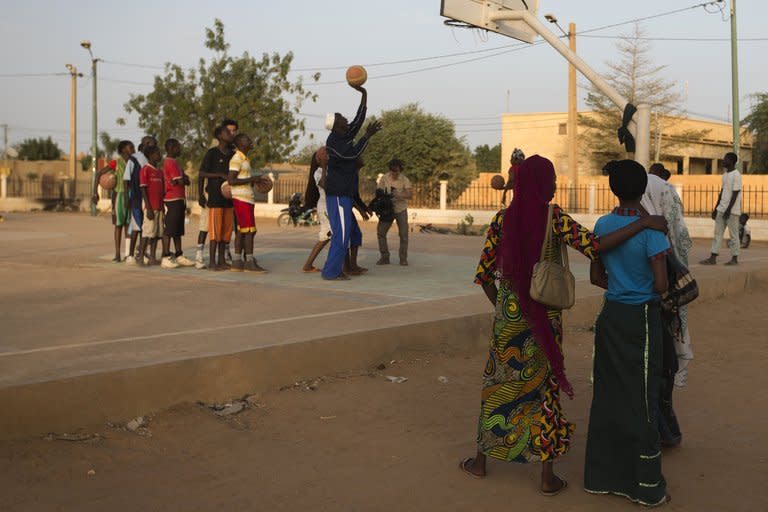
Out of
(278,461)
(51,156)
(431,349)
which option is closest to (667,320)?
(278,461)

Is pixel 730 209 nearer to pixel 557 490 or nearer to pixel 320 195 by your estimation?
pixel 320 195

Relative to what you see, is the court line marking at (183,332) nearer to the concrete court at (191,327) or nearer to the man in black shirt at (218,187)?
the concrete court at (191,327)

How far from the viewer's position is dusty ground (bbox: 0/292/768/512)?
4.25 meters

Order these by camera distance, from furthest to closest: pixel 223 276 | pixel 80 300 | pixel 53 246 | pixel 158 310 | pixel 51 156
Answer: pixel 51 156 < pixel 53 246 < pixel 223 276 < pixel 80 300 < pixel 158 310

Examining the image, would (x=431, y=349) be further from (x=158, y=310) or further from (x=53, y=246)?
(x=53, y=246)

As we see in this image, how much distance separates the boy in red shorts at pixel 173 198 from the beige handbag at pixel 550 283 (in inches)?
296

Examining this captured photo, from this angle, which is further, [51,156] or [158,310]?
[51,156]

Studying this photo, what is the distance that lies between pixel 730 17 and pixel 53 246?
2115 cm

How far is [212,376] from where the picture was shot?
574cm

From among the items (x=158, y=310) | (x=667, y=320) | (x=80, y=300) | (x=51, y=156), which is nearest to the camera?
(x=667, y=320)

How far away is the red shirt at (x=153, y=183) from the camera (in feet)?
36.4

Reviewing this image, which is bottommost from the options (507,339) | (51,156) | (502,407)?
(502,407)

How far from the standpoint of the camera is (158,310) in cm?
802

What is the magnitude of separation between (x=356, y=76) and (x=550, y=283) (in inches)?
249
